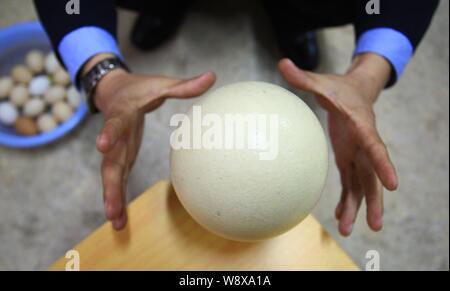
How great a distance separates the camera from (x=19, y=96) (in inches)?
49.8

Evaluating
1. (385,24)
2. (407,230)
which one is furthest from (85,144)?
(407,230)

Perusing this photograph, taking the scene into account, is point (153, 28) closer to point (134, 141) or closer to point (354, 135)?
point (134, 141)

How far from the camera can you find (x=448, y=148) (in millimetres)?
1354

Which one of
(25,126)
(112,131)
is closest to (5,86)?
(25,126)

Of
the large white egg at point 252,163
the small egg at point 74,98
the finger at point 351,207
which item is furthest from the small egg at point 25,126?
the finger at point 351,207

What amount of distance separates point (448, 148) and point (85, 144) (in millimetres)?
1236

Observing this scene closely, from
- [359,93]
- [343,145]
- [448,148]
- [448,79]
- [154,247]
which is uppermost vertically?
[359,93]

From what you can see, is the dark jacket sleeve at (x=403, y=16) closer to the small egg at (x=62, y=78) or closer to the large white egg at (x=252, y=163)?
the large white egg at (x=252, y=163)

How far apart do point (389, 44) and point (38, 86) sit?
3.49 feet

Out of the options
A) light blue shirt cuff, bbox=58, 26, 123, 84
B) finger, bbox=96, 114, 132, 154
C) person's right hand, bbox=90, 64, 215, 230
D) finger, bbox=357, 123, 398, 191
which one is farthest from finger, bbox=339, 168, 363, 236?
light blue shirt cuff, bbox=58, 26, 123, 84

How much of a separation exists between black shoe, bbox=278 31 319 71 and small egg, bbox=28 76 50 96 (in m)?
0.81

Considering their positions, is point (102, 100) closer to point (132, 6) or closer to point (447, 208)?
point (132, 6)

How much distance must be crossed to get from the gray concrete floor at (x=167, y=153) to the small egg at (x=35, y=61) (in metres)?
0.22
